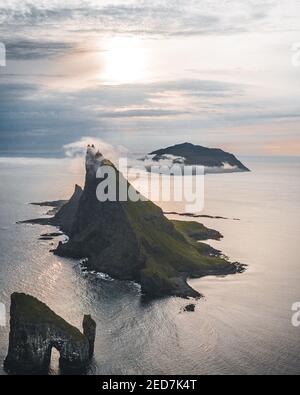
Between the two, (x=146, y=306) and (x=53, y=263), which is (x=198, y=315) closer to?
(x=146, y=306)

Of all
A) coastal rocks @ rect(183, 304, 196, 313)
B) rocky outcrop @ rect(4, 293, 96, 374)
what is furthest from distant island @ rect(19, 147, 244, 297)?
rocky outcrop @ rect(4, 293, 96, 374)

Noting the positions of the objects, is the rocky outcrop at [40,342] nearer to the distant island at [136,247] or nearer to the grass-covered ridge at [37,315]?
the grass-covered ridge at [37,315]

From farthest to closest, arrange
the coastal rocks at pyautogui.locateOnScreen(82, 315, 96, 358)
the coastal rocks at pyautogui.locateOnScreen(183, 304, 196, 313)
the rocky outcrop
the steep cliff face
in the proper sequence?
the steep cliff face < the coastal rocks at pyautogui.locateOnScreen(183, 304, 196, 313) < the coastal rocks at pyautogui.locateOnScreen(82, 315, 96, 358) < the rocky outcrop

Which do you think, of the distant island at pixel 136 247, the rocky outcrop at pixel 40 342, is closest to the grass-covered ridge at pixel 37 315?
the rocky outcrop at pixel 40 342

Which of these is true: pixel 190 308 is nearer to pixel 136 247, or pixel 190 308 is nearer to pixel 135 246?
pixel 136 247

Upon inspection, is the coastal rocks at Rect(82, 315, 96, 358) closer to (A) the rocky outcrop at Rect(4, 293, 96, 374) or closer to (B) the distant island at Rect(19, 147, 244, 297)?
(A) the rocky outcrop at Rect(4, 293, 96, 374)
